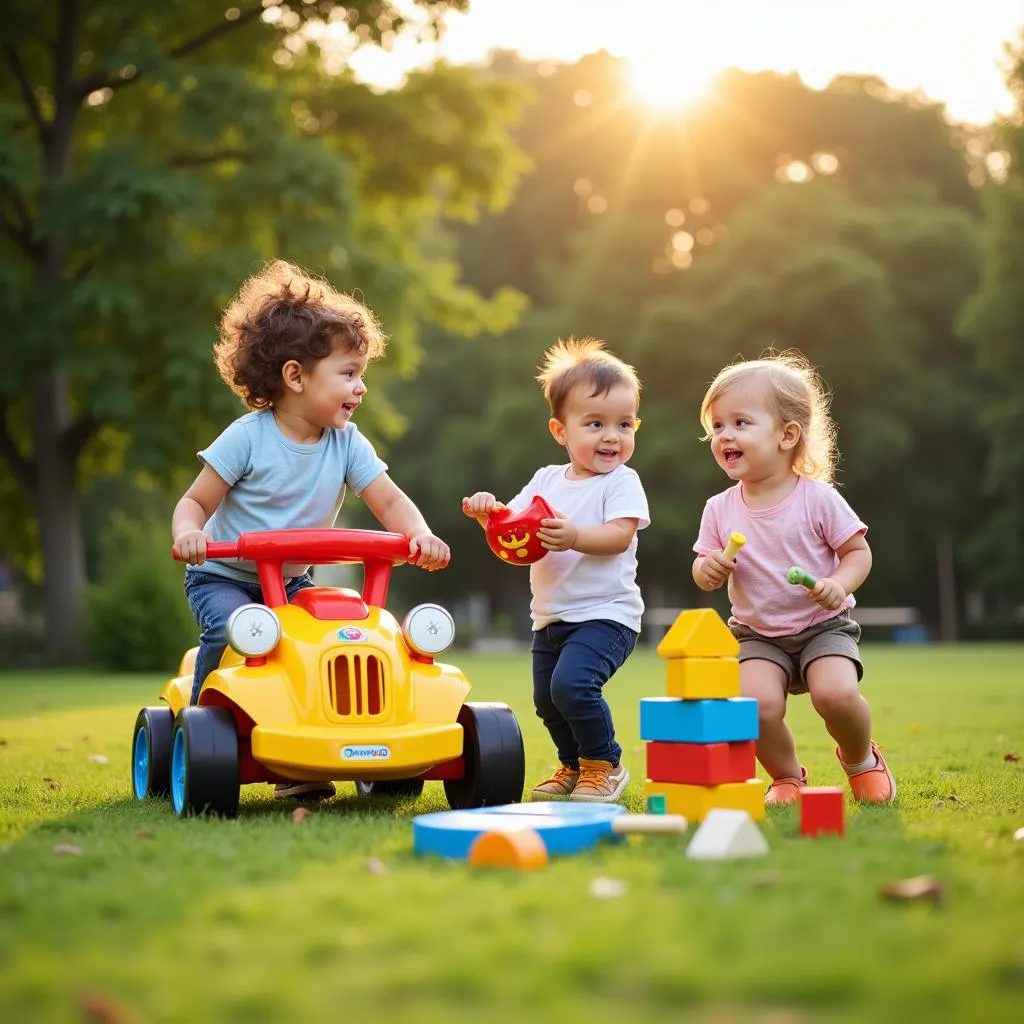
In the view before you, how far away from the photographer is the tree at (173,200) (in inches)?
666

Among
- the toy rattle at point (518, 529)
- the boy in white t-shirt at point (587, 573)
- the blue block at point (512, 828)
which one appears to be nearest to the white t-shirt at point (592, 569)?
the boy in white t-shirt at point (587, 573)

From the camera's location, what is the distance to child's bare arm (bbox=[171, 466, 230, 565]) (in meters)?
4.34

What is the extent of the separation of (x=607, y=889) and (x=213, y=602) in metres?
2.28

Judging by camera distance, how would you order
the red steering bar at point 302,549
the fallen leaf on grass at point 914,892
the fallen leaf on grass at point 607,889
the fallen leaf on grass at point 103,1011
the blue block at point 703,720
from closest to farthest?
the fallen leaf on grass at point 103,1011 → the fallen leaf on grass at point 914,892 → the fallen leaf on grass at point 607,889 → the blue block at point 703,720 → the red steering bar at point 302,549

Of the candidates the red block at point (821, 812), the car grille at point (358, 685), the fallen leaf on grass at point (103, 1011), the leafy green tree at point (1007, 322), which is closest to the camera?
the fallen leaf on grass at point (103, 1011)

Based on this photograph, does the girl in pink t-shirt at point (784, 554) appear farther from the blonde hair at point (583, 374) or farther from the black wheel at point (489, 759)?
the black wheel at point (489, 759)

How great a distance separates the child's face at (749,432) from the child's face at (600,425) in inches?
12.6

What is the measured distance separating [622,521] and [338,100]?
16328mm

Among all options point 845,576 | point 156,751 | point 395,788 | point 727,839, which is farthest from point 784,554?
point 156,751

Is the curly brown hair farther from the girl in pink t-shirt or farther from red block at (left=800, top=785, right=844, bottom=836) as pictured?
red block at (left=800, top=785, right=844, bottom=836)

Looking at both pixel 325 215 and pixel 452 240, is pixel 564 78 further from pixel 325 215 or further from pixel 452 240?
pixel 325 215

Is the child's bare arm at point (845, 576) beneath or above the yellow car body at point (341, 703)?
above

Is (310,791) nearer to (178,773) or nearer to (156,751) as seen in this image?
(156,751)

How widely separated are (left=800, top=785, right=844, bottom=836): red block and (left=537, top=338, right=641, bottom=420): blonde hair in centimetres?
175
